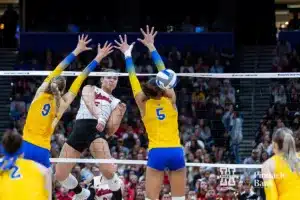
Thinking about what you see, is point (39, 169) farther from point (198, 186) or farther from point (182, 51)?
point (182, 51)

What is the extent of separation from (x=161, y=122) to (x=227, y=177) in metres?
5.15

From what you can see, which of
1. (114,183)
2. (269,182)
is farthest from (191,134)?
(269,182)

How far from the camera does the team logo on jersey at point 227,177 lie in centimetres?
1473

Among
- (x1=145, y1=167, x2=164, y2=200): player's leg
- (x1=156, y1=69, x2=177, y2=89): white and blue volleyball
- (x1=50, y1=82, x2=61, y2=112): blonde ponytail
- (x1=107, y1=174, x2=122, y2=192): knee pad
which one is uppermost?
(x1=156, y1=69, x2=177, y2=89): white and blue volleyball

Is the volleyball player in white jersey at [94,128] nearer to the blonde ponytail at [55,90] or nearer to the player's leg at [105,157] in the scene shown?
the player's leg at [105,157]

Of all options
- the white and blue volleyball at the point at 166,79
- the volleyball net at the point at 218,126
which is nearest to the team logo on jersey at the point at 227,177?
the volleyball net at the point at 218,126

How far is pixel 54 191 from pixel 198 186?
8.60 feet

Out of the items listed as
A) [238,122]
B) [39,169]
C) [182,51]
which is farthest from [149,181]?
[182,51]

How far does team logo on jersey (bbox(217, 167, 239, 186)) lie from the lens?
14734mm

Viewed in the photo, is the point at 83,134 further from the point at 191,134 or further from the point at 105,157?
the point at 191,134

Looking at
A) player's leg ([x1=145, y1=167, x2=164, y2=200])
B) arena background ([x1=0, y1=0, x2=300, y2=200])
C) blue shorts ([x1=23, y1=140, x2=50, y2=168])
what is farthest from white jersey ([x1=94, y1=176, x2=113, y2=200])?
player's leg ([x1=145, y1=167, x2=164, y2=200])

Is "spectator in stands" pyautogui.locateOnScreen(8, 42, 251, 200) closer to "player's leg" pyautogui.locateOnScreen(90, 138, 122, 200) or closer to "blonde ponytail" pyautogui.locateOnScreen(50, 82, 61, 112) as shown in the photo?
"player's leg" pyautogui.locateOnScreen(90, 138, 122, 200)

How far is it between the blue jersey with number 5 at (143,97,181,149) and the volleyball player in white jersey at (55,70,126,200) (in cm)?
132

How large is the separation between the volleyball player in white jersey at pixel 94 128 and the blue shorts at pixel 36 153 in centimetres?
91
